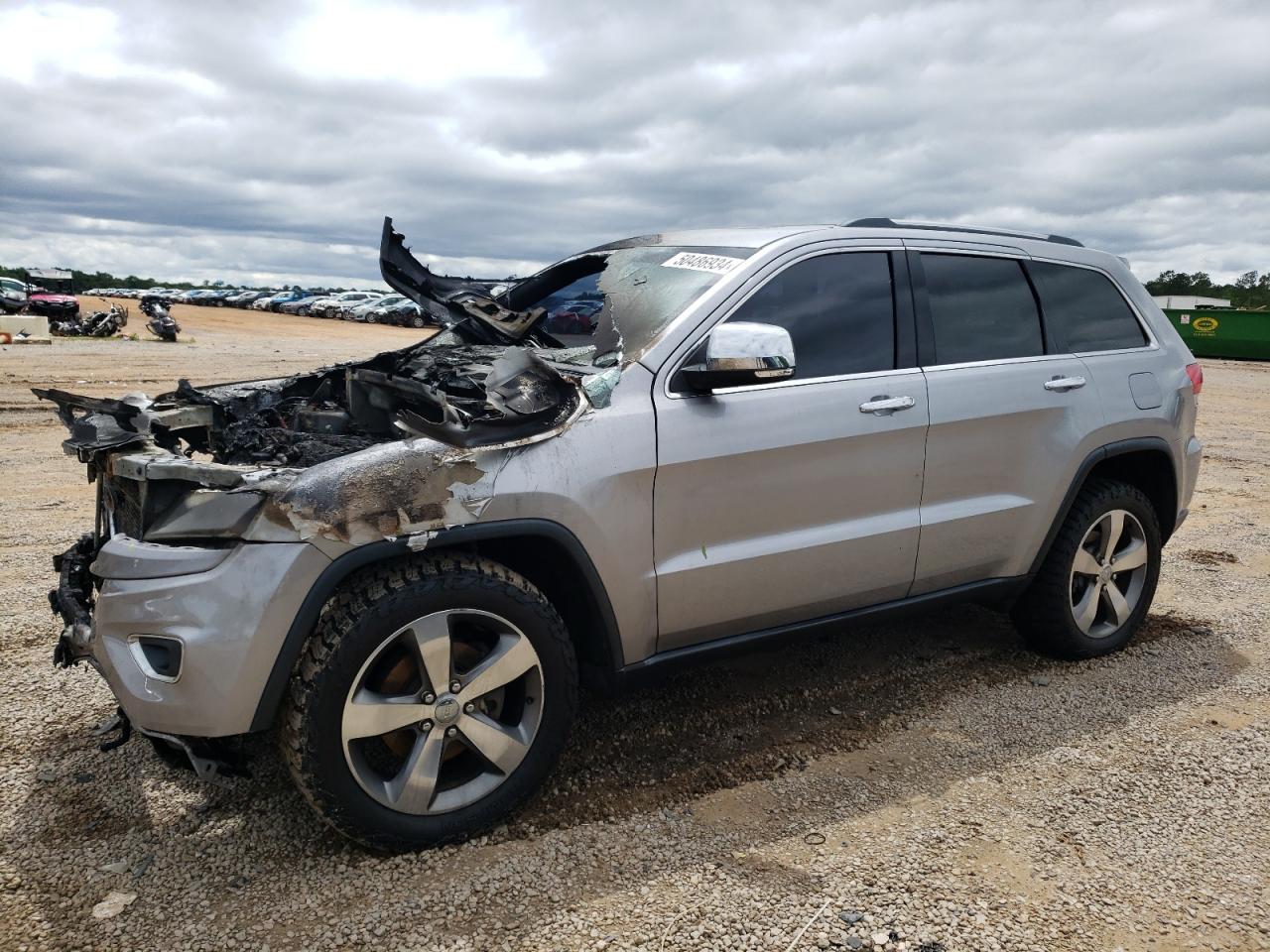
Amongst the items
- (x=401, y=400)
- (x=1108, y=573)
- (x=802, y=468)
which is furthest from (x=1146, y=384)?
(x=401, y=400)

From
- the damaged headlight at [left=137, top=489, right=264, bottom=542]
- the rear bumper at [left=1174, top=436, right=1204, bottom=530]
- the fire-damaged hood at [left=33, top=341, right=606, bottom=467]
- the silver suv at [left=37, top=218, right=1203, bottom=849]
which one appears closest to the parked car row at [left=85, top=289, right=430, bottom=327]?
the fire-damaged hood at [left=33, top=341, right=606, bottom=467]

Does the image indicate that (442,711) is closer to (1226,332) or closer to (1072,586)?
(1072,586)

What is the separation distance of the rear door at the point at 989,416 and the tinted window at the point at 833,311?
19cm

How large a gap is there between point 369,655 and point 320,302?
176 ft

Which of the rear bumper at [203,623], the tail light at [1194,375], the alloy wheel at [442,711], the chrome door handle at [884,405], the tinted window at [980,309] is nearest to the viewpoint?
the rear bumper at [203,623]

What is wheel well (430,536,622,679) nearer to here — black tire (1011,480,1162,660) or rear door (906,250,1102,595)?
rear door (906,250,1102,595)

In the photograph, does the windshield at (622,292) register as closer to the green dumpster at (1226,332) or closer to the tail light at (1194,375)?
the tail light at (1194,375)

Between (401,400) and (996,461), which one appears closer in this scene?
(401,400)

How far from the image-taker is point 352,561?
2.46 m

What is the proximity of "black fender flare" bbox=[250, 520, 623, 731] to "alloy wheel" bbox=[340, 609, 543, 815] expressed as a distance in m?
0.19

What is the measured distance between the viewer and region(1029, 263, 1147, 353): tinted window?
402 cm

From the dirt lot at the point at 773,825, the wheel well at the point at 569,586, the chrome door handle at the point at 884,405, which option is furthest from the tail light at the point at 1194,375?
the wheel well at the point at 569,586

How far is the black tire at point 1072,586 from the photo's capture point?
3982 mm

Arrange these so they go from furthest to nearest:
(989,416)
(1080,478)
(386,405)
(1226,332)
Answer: (1226,332) → (1080,478) → (989,416) → (386,405)
